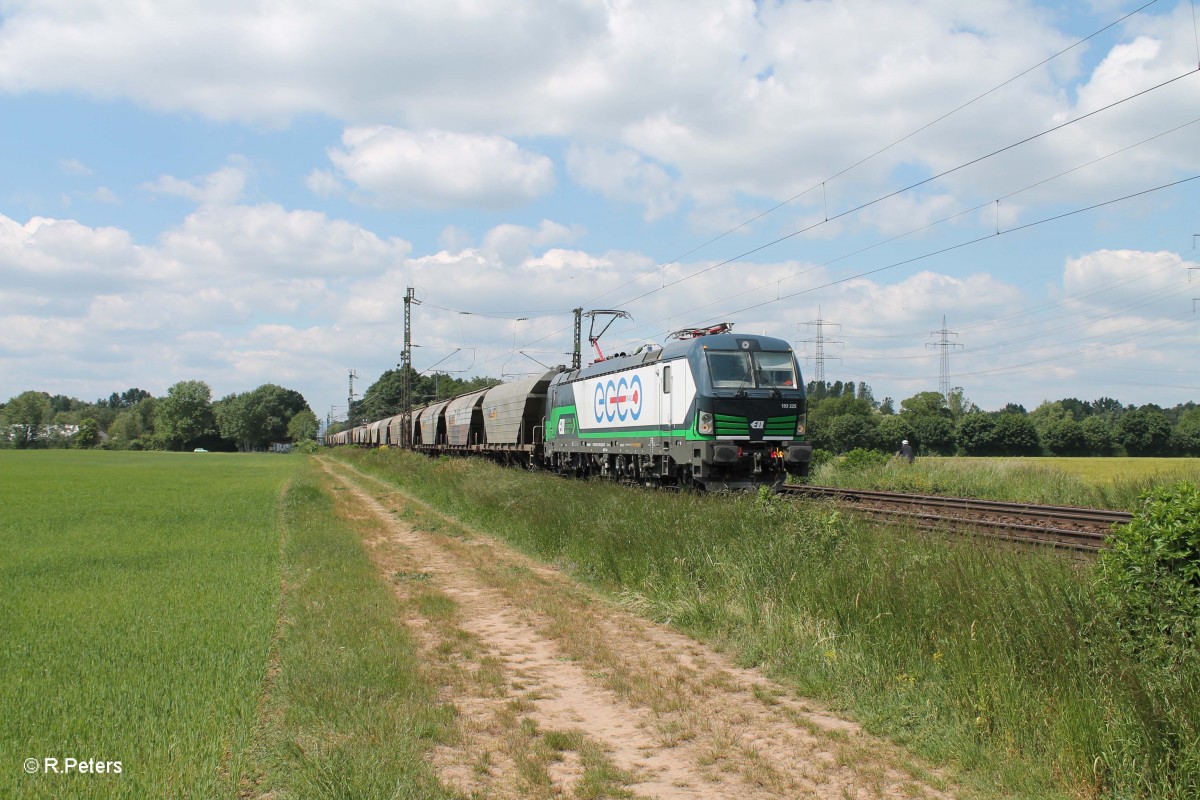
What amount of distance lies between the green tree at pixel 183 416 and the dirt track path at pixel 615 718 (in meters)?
145

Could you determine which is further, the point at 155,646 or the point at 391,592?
the point at 391,592

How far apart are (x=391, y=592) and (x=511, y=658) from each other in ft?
11.4

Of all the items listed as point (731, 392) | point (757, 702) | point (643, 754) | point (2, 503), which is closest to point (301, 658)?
point (643, 754)

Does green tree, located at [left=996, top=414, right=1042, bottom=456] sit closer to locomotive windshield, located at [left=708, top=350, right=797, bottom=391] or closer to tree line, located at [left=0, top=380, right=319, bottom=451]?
locomotive windshield, located at [left=708, top=350, right=797, bottom=391]

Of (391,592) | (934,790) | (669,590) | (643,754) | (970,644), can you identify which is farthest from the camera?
(391,592)

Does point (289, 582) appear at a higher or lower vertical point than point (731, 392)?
lower

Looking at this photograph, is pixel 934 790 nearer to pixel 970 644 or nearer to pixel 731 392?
pixel 970 644

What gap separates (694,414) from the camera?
18.9 m

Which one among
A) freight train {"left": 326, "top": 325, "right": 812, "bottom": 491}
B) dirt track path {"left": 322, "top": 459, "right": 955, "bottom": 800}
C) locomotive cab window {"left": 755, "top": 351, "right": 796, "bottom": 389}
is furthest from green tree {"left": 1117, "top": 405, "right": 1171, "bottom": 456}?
dirt track path {"left": 322, "top": 459, "right": 955, "bottom": 800}

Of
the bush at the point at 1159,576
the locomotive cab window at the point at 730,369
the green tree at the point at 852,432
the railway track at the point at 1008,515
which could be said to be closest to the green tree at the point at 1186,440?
the green tree at the point at 852,432

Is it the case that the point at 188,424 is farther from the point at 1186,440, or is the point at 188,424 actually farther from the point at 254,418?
the point at 1186,440

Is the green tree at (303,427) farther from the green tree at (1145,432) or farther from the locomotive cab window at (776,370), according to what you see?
the locomotive cab window at (776,370)

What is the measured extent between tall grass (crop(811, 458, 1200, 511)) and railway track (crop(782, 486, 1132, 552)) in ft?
8.96

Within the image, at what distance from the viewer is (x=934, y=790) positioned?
198 inches
